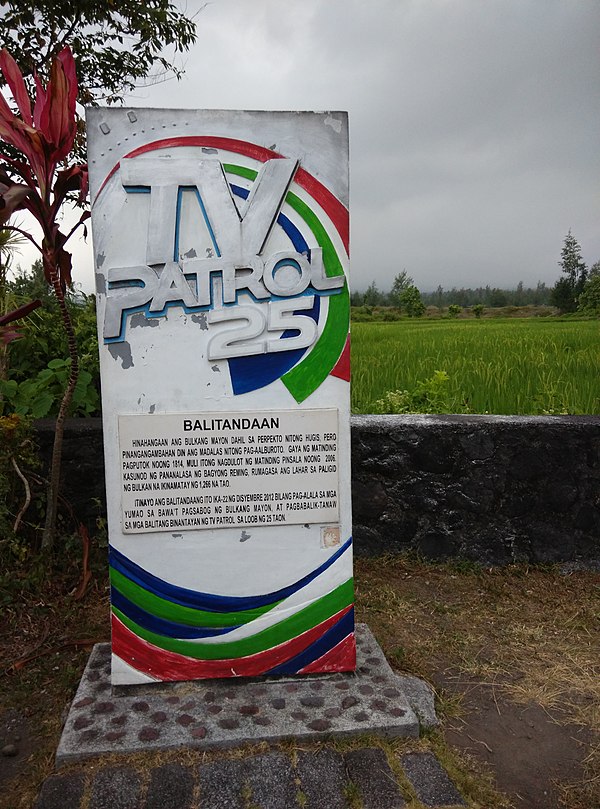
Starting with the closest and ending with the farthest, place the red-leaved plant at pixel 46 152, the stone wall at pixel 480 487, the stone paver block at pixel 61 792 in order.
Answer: the stone paver block at pixel 61 792 → the red-leaved plant at pixel 46 152 → the stone wall at pixel 480 487

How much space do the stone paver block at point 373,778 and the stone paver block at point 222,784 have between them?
12.7 inches

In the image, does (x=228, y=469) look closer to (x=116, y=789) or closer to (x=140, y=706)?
(x=140, y=706)

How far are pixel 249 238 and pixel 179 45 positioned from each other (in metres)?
5.03

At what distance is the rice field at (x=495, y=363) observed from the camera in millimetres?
4129

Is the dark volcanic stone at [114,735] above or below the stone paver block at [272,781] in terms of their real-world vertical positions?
above

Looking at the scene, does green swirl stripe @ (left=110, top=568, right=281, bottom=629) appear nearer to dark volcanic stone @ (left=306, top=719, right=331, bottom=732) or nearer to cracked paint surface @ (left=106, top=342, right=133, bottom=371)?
dark volcanic stone @ (left=306, top=719, right=331, bottom=732)

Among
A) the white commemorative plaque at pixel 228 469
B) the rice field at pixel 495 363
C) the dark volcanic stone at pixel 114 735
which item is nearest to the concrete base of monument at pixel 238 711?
the dark volcanic stone at pixel 114 735

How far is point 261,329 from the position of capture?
2215 millimetres

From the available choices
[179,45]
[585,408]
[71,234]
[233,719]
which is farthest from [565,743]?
[179,45]

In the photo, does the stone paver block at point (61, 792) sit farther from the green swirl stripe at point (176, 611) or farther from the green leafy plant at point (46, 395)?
the green leafy plant at point (46, 395)

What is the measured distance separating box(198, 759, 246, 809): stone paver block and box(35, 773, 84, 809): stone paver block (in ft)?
1.12

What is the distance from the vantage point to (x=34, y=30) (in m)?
5.66

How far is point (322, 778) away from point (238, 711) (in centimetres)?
40

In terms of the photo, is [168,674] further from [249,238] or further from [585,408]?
[585,408]
